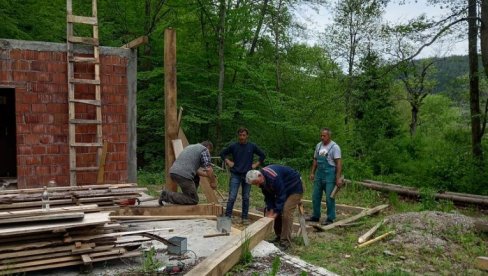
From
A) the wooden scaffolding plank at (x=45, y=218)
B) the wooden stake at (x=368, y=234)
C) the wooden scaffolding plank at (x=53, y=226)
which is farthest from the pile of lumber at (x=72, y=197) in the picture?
the wooden stake at (x=368, y=234)

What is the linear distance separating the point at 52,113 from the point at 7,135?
3.88 m

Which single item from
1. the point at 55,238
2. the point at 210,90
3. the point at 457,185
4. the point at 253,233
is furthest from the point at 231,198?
the point at 210,90

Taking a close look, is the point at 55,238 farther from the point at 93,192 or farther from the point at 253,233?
the point at 253,233

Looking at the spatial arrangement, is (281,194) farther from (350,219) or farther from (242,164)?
(350,219)

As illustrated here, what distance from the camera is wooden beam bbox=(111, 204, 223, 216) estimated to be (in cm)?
787

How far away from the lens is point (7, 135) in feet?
39.3

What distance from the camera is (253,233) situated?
6.31 metres

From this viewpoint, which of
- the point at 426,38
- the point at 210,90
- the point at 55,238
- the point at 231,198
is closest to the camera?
the point at 55,238

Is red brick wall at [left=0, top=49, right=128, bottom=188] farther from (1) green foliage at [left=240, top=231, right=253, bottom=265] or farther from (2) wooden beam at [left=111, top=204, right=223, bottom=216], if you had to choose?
(1) green foliage at [left=240, top=231, right=253, bottom=265]

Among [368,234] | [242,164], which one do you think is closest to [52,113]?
[242,164]

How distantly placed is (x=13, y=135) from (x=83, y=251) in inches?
326

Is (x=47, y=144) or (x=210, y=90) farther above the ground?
(x=210, y=90)

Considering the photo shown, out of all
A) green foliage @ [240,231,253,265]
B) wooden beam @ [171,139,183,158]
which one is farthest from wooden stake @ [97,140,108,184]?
green foliage @ [240,231,253,265]

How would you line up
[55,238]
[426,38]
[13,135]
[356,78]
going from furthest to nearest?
[356,78]
[426,38]
[13,135]
[55,238]
